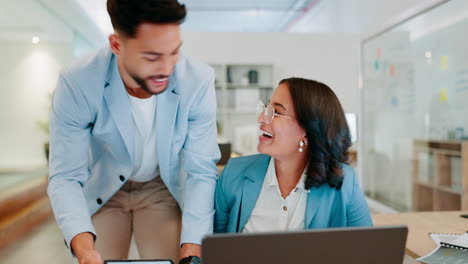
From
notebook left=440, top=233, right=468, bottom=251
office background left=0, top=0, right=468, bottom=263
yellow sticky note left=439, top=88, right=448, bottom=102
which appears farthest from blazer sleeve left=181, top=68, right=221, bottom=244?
yellow sticky note left=439, top=88, right=448, bottom=102

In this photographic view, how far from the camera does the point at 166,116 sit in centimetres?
155

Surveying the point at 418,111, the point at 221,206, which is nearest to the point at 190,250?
the point at 221,206

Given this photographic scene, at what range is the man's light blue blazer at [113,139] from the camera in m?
1.46

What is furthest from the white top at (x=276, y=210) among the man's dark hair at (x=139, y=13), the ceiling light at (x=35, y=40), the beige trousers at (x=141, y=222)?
the ceiling light at (x=35, y=40)

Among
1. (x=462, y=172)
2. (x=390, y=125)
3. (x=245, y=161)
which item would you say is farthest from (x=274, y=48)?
(x=245, y=161)

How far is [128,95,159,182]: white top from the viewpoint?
5.15 ft

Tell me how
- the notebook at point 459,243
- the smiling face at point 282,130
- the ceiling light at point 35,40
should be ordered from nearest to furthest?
1. the notebook at point 459,243
2. the smiling face at point 282,130
3. the ceiling light at point 35,40

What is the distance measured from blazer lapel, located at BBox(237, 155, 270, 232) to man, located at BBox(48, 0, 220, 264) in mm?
121

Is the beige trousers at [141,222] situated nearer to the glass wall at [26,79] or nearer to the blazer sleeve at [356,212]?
the blazer sleeve at [356,212]

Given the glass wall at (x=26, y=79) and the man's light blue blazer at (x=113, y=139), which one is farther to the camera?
the glass wall at (x=26, y=79)

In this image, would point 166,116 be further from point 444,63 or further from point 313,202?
point 444,63

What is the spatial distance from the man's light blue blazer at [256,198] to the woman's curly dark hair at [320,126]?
0.14ft

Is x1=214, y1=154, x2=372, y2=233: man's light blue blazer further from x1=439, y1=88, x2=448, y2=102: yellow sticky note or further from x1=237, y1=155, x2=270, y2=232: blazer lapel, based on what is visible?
x1=439, y1=88, x2=448, y2=102: yellow sticky note

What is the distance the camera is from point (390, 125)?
194 inches
